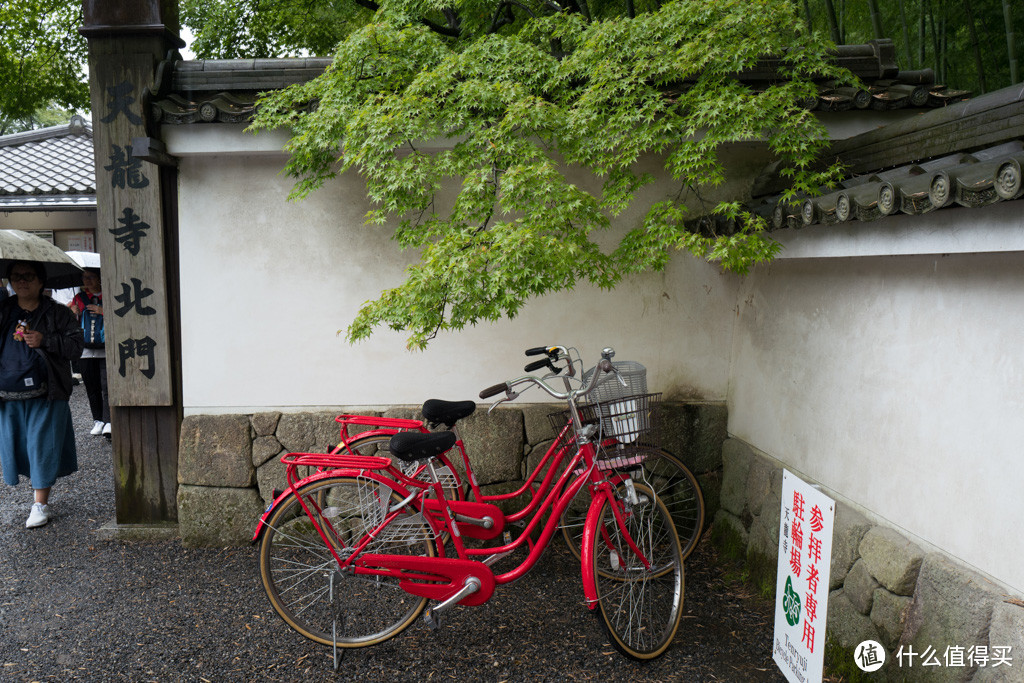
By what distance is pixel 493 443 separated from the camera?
224 inches

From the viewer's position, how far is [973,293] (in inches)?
127

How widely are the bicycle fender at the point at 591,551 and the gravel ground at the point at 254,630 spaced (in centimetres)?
51

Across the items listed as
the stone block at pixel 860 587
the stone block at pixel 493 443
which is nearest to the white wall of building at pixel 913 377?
the stone block at pixel 860 587

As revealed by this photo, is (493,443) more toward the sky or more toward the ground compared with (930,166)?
more toward the ground

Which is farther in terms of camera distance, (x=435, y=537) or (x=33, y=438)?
(x=33, y=438)

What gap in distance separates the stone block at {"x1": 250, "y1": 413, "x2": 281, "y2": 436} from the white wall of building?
13.2 feet

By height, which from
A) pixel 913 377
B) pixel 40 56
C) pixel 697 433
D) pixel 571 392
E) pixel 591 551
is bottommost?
pixel 591 551

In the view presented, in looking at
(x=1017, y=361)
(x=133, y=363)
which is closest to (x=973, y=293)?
(x=1017, y=361)

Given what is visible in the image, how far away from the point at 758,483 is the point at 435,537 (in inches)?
101

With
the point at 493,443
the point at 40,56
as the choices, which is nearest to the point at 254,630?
the point at 493,443

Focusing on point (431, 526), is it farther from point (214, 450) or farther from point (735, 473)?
point (735, 473)

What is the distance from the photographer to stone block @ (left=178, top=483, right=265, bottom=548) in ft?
18.7

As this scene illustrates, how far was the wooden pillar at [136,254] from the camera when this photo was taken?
17.3 feet

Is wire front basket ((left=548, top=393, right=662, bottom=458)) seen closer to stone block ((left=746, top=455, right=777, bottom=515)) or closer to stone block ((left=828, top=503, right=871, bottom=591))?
stone block ((left=828, top=503, right=871, bottom=591))
